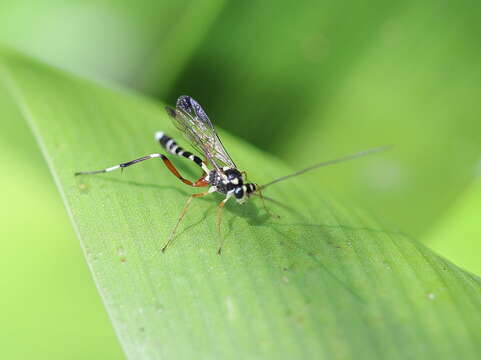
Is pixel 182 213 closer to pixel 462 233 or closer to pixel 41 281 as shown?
pixel 41 281

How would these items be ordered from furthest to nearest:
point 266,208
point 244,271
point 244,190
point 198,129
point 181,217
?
1. point 198,129
2. point 244,190
3. point 266,208
4. point 181,217
5. point 244,271

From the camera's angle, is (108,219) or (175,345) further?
(108,219)

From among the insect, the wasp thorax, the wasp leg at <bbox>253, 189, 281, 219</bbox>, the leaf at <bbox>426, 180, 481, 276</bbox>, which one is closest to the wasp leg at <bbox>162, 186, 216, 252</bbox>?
the insect

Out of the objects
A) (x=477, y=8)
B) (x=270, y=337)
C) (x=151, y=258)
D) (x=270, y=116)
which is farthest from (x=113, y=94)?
(x=477, y=8)

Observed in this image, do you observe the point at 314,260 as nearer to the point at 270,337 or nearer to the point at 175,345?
the point at 270,337

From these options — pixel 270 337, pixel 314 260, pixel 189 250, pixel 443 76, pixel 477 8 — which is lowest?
pixel 189 250

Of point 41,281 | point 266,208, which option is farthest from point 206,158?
point 41,281

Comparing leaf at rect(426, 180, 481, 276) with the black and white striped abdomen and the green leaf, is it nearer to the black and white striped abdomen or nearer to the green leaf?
the green leaf
